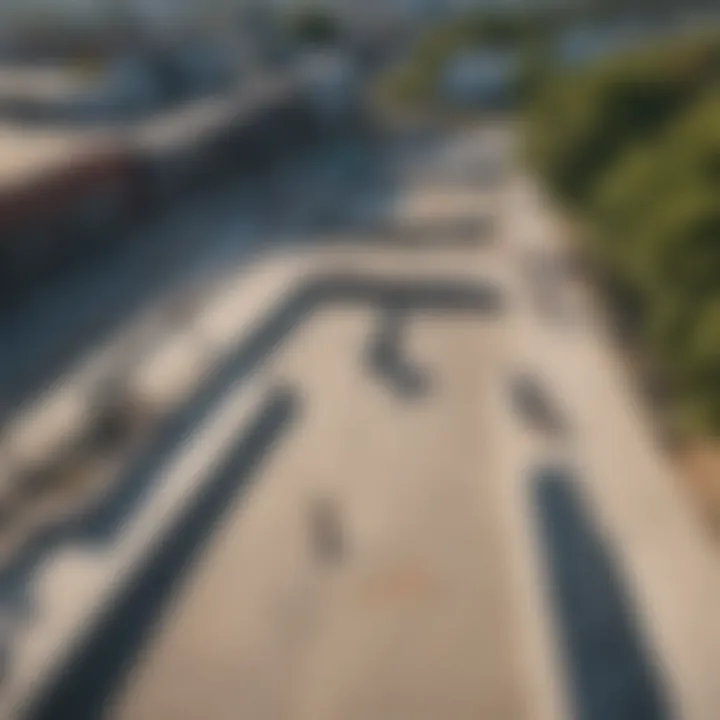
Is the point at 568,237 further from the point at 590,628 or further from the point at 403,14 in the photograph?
the point at 403,14

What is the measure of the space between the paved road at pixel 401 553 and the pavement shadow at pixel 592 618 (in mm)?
13

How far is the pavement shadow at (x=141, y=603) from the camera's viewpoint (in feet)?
14.8

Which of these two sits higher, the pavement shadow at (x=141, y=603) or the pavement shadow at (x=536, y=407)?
the pavement shadow at (x=536, y=407)

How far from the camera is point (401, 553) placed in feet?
19.2

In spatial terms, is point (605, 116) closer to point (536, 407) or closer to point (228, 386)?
point (536, 407)

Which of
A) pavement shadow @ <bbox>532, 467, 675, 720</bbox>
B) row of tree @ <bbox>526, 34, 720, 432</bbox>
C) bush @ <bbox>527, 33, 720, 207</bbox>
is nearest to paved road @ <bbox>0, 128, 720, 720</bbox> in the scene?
pavement shadow @ <bbox>532, 467, 675, 720</bbox>

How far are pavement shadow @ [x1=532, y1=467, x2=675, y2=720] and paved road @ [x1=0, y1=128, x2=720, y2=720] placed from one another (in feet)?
0.04

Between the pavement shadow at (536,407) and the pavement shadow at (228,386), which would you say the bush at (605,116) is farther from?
the pavement shadow at (536,407)

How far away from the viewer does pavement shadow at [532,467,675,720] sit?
15.2ft

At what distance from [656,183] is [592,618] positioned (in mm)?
3880

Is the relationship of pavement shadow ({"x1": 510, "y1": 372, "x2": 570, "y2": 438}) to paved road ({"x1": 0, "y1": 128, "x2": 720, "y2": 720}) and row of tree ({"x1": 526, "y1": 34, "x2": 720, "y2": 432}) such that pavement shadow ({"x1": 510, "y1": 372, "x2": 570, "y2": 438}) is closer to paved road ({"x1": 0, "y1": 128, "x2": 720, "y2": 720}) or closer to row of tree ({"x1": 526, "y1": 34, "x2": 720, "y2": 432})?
paved road ({"x1": 0, "y1": 128, "x2": 720, "y2": 720})

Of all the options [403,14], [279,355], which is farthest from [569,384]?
[403,14]

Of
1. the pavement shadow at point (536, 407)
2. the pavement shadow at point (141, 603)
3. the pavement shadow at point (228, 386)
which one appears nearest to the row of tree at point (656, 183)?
the pavement shadow at point (536, 407)

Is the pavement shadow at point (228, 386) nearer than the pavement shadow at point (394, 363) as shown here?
Yes
